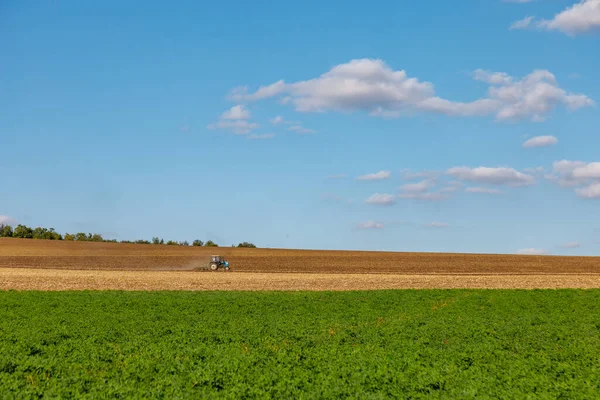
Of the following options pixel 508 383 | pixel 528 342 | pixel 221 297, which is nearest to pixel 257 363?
pixel 508 383

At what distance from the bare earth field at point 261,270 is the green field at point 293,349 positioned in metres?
13.5

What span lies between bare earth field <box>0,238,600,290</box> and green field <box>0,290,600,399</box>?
532 inches

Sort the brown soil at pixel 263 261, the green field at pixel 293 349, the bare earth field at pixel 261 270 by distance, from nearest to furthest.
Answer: the green field at pixel 293 349 → the bare earth field at pixel 261 270 → the brown soil at pixel 263 261

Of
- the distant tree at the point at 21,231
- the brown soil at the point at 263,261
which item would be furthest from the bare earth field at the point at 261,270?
the distant tree at the point at 21,231

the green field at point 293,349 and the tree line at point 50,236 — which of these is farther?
the tree line at point 50,236

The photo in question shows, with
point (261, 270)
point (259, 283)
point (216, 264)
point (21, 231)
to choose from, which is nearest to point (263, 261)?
point (261, 270)

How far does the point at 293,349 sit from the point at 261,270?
42.4 metres

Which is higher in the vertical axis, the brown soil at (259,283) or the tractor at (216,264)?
the tractor at (216,264)

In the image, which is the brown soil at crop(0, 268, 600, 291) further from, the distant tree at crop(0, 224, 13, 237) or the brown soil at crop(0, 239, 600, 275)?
the distant tree at crop(0, 224, 13, 237)

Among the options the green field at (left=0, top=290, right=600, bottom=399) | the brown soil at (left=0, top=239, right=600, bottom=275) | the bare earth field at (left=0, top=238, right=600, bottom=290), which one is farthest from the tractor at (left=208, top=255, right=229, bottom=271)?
the green field at (left=0, top=290, right=600, bottom=399)

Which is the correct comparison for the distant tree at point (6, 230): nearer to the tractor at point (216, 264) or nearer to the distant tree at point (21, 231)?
the distant tree at point (21, 231)

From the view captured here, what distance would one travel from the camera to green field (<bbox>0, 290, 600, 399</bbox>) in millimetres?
11570

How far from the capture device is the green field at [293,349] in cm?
1157

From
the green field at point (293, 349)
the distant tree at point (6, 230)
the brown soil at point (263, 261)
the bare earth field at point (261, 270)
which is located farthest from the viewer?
the distant tree at point (6, 230)
